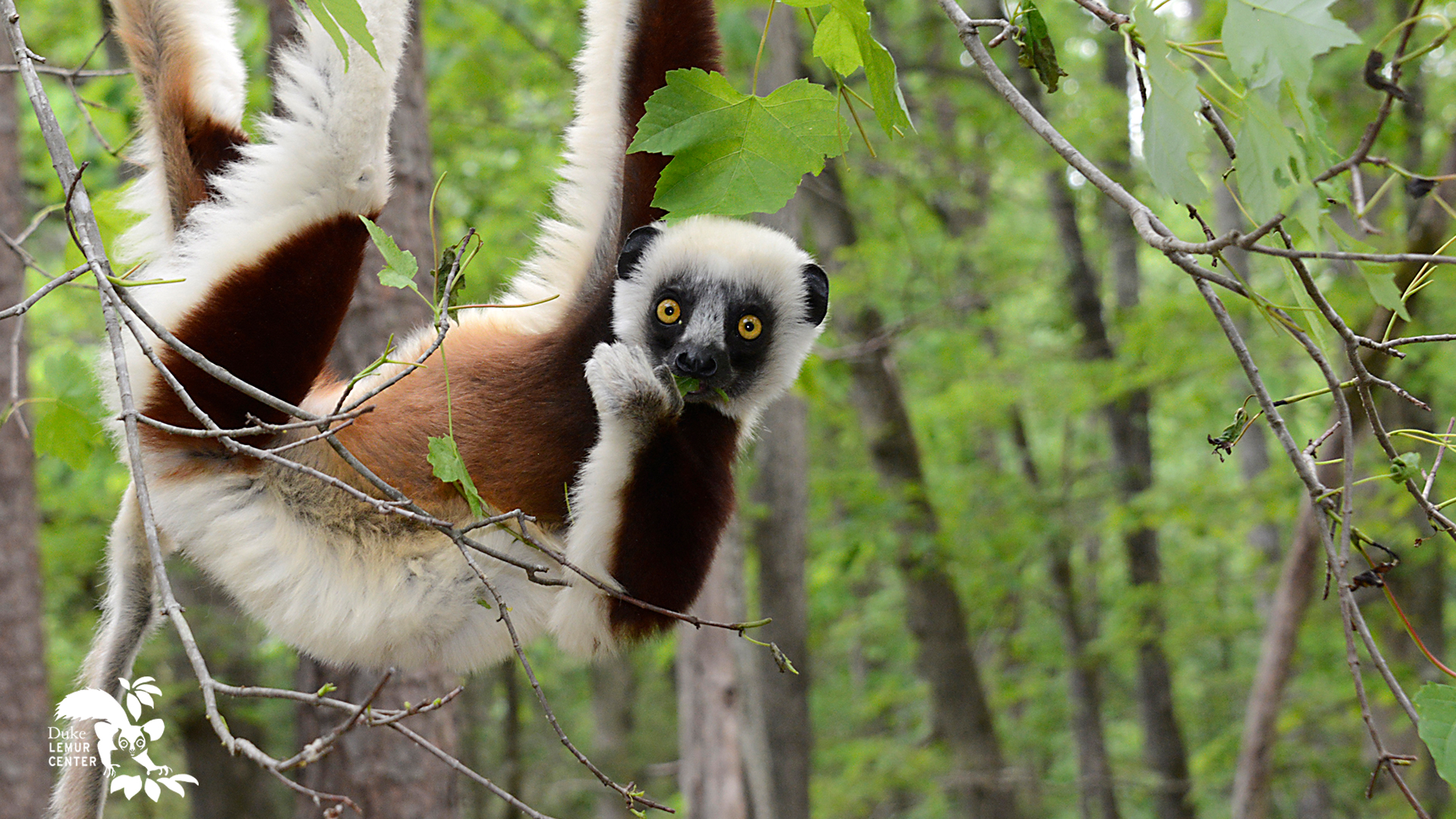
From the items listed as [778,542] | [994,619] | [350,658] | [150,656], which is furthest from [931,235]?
[350,658]

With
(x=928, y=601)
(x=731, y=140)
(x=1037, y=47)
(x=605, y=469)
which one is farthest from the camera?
(x=928, y=601)

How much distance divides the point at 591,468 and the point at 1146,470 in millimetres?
9160

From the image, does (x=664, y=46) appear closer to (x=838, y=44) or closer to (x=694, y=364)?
(x=694, y=364)

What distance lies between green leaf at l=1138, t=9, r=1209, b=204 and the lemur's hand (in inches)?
61.1

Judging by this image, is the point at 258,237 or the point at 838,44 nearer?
the point at 838,44

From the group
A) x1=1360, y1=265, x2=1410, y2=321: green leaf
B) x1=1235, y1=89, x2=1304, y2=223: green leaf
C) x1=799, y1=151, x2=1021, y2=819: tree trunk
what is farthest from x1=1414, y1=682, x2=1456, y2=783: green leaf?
x1=799, y1=151, x2=1021, y2=819: tree trunk

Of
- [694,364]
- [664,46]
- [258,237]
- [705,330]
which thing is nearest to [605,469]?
[694,364]

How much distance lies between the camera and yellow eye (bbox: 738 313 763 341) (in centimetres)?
335

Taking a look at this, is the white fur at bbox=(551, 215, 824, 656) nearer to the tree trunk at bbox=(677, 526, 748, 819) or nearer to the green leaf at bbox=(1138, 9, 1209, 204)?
the green leaf at bbox=(1138, 9, 1209, 204)

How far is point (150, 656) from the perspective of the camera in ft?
35.2

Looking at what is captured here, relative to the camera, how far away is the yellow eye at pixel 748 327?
3.35 metres

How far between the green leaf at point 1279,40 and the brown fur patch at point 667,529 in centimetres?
184

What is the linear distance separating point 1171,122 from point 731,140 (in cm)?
89

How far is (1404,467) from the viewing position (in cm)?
170
